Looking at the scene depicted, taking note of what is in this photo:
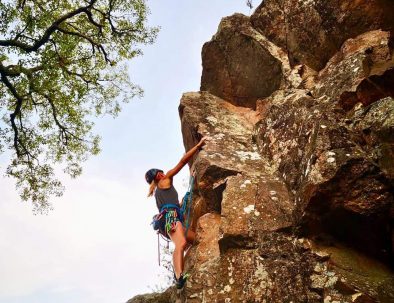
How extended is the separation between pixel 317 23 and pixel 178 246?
296 inches

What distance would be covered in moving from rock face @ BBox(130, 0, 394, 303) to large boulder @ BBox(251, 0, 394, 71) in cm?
3

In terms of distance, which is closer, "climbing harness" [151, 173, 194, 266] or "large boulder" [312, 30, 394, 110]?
"large boulder" [312, 30, 394, 110]

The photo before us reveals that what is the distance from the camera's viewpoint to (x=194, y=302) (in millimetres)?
6613

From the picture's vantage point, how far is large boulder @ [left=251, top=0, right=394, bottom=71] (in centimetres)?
988

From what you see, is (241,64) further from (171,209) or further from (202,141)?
(171,209)

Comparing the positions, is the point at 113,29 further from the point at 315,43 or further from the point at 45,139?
the point at 315,43

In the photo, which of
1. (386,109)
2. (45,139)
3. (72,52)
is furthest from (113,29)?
(386,109)

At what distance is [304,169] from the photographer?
7.16 m

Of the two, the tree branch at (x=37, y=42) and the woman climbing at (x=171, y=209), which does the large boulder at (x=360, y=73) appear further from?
the tree branch at (x=37, y=42)

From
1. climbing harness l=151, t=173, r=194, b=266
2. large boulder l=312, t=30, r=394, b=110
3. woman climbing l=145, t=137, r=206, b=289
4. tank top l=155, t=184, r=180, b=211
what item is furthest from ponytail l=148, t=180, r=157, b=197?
large boulder l=312, t=30, r=394, b=110

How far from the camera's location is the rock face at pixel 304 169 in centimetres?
612

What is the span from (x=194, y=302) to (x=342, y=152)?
3.74 m

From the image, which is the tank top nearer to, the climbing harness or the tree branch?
the climbing harness

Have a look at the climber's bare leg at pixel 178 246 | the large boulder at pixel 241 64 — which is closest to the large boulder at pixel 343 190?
the climber's bare leg at pixel 178 246
